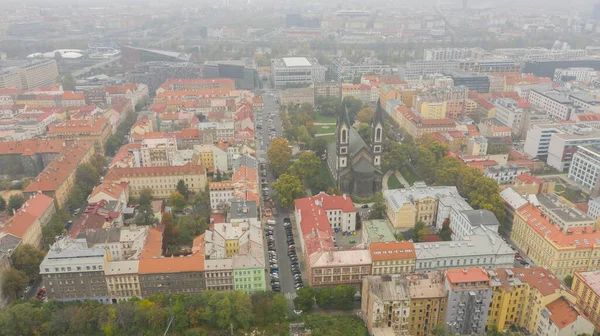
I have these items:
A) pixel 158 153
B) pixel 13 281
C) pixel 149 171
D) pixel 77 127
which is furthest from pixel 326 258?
pixel 77 127

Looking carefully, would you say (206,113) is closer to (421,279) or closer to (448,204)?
(448,204)

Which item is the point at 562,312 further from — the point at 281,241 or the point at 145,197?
the point at 145,197

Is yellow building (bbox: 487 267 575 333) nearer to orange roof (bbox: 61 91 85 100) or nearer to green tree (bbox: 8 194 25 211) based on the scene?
green tree (bbox: 8 194 25 211)

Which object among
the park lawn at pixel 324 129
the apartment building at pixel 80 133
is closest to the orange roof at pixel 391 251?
the park lawn at pixel 324 129

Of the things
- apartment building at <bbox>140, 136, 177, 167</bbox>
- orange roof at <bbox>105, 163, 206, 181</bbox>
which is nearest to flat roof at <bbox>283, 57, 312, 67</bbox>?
apartment building at <bbox>140, 136, 177, 167</bbox>

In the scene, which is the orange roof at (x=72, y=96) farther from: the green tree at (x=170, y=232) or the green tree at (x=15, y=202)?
the green tree at (x=170, y=232)
